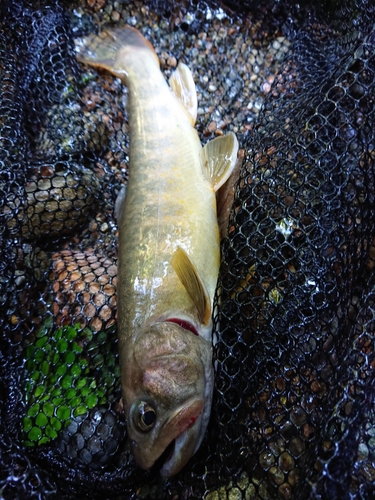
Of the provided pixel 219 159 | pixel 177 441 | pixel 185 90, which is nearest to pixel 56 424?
pixel 177 441

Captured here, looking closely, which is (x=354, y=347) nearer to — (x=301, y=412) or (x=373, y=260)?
(x=301, y=412)

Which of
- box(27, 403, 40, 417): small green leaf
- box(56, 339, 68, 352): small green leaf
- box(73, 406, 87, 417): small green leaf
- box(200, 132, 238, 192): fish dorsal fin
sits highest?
box(200, 132, 238, 192): fish dorsal fin

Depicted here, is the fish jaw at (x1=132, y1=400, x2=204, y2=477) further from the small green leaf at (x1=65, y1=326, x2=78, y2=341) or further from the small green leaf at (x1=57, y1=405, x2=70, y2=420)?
the small green leaf at (x1=65, y1=326, x2=78, y2=341)

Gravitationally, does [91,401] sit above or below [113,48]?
below

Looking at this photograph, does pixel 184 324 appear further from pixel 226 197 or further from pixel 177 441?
Result: pixel 226 197

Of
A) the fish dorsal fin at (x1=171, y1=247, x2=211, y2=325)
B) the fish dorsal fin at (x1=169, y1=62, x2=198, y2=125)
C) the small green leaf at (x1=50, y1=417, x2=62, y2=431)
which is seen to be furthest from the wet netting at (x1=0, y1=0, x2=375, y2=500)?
the fish dorsal fin at (x1=169, y1=62, x2=198, y2=125)

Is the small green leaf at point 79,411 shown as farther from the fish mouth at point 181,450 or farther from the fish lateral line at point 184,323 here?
the fish lateral line at point 184,323
